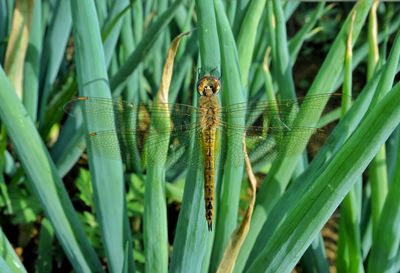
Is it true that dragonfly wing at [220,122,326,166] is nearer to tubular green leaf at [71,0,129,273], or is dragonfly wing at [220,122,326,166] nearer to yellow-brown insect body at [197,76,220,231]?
yellow-brown insect body at [197,76,220,231]

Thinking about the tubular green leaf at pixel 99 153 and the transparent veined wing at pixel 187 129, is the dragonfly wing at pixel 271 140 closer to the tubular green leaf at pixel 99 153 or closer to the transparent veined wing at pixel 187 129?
the transparent veined wing at pixel 187 129

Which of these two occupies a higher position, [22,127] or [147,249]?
[22,127]

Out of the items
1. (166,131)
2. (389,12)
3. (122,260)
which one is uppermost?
(389,12)

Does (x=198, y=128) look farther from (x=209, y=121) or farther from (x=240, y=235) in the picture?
(x=240, y=235)

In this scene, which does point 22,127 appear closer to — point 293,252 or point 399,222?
point 293,252

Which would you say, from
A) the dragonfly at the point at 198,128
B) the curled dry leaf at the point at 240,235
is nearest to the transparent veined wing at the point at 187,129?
the dragonfly at the point at 198,128

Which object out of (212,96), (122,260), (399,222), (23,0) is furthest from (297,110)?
(23,0)

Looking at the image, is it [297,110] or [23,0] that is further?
→ [23,0]

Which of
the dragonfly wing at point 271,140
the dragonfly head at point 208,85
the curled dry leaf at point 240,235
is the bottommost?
the curled dry leaf at point 240,235
